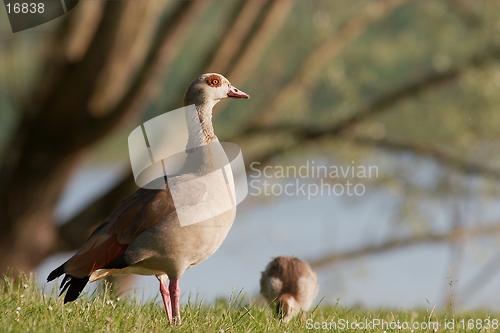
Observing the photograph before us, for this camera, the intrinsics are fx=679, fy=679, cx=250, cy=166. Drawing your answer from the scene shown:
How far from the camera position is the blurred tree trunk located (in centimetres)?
1212

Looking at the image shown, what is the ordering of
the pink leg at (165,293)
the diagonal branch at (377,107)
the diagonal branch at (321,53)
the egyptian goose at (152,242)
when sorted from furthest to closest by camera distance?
the diagonal branch at (321,53) → the diagonal branch at (377,107) → the pink leg at (165,293) → the egyptian goose at (152,242)

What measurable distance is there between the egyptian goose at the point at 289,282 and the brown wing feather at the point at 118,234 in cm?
237

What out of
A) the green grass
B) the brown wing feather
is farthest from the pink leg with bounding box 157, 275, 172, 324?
the brown wing feather

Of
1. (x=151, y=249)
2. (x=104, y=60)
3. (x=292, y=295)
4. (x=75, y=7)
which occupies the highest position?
(x=75, y=7)

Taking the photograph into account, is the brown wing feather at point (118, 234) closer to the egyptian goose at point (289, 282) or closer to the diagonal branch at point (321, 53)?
the egyptian goose at point (289, 282)

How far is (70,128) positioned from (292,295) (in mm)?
6401

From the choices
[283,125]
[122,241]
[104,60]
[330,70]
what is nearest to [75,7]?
[104,60]

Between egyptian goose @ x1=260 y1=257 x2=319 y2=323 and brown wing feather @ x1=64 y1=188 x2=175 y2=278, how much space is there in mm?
2366

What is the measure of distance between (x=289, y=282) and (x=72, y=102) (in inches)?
249

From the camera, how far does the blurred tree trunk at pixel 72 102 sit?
39.8 ft

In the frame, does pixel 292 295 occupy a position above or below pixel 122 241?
below

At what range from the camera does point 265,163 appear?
1425 centimetres

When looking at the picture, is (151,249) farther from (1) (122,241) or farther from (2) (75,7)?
(2) (75,7)

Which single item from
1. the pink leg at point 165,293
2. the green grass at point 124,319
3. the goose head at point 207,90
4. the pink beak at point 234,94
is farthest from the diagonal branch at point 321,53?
the pink leg at point 165,293
